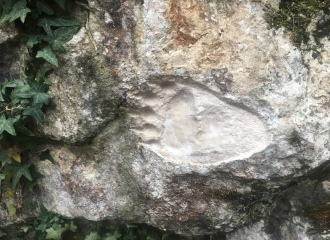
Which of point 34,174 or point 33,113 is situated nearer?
point 33,113

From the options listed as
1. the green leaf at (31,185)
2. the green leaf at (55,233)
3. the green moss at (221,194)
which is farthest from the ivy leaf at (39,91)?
the green moss at (221,194)

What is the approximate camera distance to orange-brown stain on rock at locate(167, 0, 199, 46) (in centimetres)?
154

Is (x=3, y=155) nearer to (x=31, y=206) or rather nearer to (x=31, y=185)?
(x=31, y=185)

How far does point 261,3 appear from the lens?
1513 mm

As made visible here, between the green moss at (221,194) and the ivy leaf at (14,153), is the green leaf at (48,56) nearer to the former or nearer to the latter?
the ivy leaf at (14,153)

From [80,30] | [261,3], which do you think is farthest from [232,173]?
[80,30]

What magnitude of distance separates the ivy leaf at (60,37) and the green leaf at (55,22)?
0.09ft

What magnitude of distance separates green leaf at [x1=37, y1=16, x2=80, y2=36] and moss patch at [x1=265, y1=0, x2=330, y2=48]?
1.10 metres

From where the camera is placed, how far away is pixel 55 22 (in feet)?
5.59

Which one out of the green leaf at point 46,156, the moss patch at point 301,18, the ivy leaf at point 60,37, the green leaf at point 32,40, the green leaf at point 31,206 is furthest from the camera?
the green leaf at point 31,206

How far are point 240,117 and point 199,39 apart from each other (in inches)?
19.2

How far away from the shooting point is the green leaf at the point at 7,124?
178 centimetres

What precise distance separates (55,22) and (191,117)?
989mm

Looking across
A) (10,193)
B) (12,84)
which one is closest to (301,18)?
(12,84)
